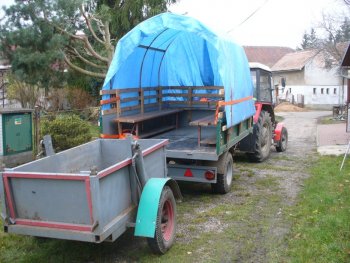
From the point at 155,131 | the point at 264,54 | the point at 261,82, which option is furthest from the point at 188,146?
the point at 264,54

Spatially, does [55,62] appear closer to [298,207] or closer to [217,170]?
[217,170]

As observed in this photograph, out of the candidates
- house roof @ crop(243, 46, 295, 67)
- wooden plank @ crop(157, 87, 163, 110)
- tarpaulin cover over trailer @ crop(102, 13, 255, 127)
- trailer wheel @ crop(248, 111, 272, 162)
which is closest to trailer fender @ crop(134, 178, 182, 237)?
tarpaulin cover over trailer @ crop(102, 13, 255, 127)

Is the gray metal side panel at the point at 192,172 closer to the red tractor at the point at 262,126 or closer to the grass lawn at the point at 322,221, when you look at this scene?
the grass lawn at the point at 322,221

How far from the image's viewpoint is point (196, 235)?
213 inches

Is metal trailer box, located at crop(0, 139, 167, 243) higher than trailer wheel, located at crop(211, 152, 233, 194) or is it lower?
higher

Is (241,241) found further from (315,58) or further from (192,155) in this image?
(315,58)

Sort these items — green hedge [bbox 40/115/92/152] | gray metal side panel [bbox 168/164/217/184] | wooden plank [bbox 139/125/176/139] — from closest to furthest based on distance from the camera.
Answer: gray metal side panel [bbox 168/164/217/184] < wooden plank [bbox 139/125/176/139] < green hedge [bbox 40/115/92/152]

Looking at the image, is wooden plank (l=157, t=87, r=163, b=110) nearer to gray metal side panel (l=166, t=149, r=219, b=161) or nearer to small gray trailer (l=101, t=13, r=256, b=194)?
small gray trailer (l=101, t=13, r=256, b=194)

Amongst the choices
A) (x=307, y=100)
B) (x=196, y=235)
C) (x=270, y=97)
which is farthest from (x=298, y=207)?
(x=307, y=100)

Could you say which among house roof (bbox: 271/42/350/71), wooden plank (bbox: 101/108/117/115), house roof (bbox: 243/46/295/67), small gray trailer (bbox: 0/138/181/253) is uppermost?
house roof (bbox: 243/46/295/67)

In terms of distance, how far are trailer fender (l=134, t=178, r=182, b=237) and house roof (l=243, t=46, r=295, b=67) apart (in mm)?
59364

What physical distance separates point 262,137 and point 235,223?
4.79 meters

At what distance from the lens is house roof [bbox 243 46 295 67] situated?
206 ft

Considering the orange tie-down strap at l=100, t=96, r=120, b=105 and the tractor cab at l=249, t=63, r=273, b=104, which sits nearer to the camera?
the orange tie-down strap at l=100, t=96, r=120, b=105
